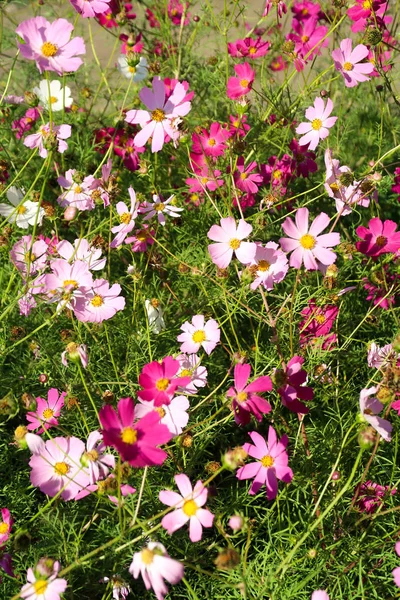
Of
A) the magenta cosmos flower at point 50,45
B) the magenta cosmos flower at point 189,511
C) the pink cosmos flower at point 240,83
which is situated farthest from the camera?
the pink cosmos flower at point 240,83

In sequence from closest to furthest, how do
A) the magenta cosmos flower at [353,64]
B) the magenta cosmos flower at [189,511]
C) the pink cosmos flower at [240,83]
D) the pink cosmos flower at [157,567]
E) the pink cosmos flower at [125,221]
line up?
1. the pink cosmos flower at [157,567]
2. the magenta cosmos flower at [189,511]
3. the pink cosmos flower at [125,221]
4. the magenta cosmos flower at [353,64]
5. the pink cosmos flower at [240,83]

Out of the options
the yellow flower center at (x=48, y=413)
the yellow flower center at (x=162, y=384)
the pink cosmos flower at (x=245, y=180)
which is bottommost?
the yellow flower center at (x=48, y=413)

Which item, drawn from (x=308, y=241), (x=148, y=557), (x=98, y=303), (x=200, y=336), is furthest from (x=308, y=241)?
(x=148, y=557)

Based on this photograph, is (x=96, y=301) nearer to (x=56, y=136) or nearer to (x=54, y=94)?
(x=56, y=136)

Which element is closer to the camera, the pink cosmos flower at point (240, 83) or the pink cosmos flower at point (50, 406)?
the pink cosmos flower at point (50, 406)

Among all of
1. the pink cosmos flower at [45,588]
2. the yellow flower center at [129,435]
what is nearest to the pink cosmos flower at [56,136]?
the yellow flower center at [129,435]

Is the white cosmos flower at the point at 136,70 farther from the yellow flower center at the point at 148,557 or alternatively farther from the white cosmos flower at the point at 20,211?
the yellow flower center at the point at 148,557

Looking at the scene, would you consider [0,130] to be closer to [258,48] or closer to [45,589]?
[258,48]
